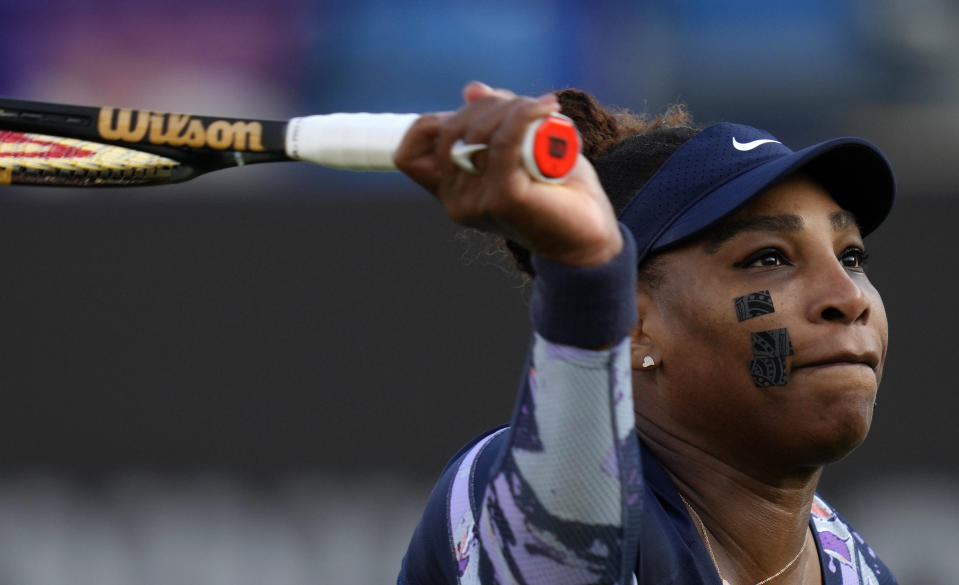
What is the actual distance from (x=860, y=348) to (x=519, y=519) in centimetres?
71

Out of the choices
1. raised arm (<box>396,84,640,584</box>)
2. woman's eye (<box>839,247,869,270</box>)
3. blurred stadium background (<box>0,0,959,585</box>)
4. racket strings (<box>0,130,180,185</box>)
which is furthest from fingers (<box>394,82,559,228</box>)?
blurred stadium background (<box>0,0,959,585</box>)

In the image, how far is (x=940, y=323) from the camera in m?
4.63

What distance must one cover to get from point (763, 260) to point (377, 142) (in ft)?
2.47

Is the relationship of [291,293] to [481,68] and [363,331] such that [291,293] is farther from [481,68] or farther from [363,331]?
[481,68]

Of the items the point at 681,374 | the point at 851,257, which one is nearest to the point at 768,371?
the point at 681,374

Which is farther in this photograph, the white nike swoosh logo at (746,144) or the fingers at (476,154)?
the white nike swoosh logo at (746,144)

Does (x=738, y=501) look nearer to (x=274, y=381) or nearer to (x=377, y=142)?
(x=377, y=142)

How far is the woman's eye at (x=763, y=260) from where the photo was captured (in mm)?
1925

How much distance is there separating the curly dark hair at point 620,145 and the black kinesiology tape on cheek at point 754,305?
0.51ft

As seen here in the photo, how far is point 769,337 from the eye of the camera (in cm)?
187

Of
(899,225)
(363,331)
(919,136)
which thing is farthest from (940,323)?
(363,331)

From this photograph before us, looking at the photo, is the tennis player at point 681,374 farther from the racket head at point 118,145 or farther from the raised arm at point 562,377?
the racket head at point 118,145

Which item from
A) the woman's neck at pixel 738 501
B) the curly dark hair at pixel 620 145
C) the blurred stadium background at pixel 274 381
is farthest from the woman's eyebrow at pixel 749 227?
the blurred stadium background at pixel 274 381

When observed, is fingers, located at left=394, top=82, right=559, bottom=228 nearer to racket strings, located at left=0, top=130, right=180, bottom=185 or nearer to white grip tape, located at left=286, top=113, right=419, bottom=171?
white grip tape, located at left=286, top=113, right=419, bottom=171
